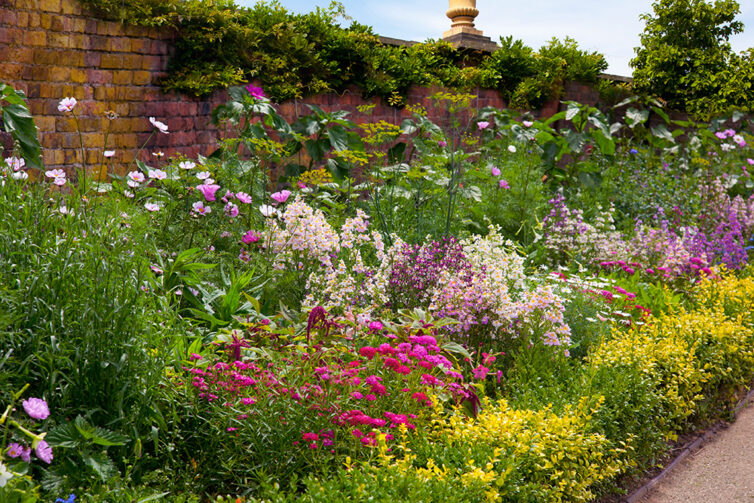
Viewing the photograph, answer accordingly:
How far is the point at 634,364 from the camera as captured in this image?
12.5 ft

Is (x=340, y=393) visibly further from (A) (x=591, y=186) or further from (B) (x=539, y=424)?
(A) (x=591, y=186)

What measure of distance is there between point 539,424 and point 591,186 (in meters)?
5.65

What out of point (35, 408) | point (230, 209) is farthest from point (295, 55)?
point (35, 408)

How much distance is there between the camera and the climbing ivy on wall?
6230 millimetres

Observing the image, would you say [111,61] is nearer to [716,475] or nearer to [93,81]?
[93,81]

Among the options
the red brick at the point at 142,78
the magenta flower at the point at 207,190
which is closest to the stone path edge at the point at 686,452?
the magenta flower at the point at 207,190

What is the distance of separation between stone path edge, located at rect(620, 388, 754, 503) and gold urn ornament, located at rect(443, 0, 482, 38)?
7535 millimetres

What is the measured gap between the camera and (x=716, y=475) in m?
3.63

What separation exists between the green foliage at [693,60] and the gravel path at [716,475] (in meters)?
8.77

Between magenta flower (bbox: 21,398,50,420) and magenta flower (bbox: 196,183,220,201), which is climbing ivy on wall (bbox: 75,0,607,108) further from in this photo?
magenta flower (bbox: 21,398,50,420)

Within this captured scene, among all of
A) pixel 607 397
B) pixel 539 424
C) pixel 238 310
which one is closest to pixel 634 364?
pixel 607 397

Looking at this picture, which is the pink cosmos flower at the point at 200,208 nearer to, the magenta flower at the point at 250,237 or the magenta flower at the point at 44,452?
the magenta flower at the point at 250,237

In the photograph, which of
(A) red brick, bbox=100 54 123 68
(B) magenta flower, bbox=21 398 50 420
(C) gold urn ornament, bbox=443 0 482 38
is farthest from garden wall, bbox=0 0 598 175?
(C) gold urn ornament, bbox=443 0 482 38

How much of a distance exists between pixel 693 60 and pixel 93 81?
1031 centimetres
